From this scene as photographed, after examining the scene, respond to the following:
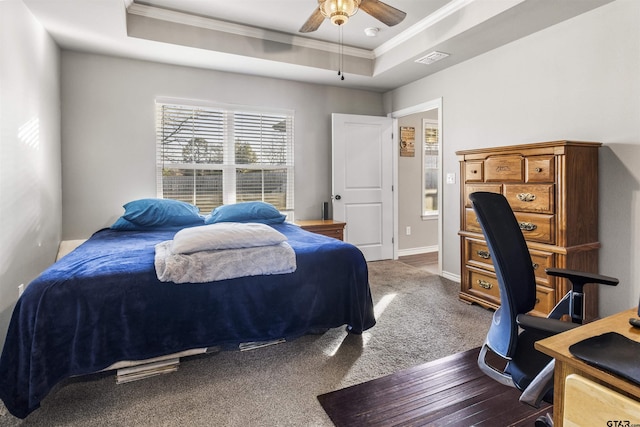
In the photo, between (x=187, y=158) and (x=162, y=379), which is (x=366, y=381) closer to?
(x=162, y=379)

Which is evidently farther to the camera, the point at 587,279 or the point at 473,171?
the point at 473,171

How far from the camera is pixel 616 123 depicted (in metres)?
2.57

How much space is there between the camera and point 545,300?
→ 2.61 m

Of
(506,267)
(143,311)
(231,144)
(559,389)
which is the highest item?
(231,144)

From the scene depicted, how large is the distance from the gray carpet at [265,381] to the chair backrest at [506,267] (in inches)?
36.5

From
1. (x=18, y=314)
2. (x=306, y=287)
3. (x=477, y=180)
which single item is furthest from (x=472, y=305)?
(x=18, y=314)

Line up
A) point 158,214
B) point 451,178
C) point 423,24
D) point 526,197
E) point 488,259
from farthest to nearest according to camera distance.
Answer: point 451,178, point 423,24, point 158,214, point 488,259, point 526,197

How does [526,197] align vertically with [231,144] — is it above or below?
below

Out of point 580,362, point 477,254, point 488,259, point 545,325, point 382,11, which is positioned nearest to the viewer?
point 580,362

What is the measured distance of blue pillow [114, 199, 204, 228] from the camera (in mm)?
3249

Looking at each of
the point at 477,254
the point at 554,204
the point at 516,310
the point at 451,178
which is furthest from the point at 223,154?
the point at 516,310

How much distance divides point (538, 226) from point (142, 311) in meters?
2.80

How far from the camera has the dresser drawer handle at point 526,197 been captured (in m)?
2.69

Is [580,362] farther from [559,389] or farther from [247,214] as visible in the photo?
[247,214]
